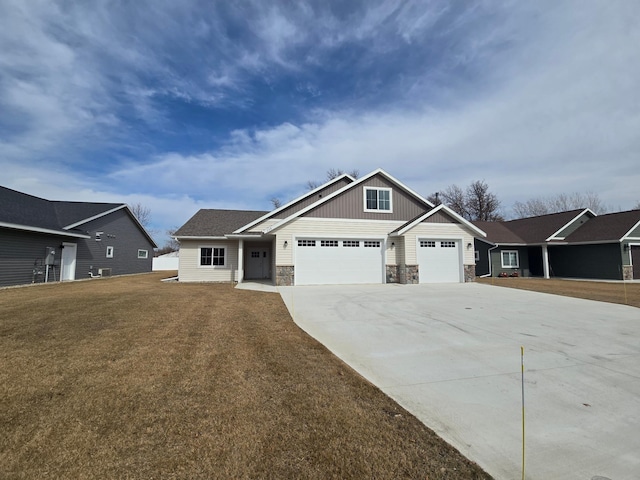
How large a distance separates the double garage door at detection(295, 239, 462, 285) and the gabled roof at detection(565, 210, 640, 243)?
1185cm

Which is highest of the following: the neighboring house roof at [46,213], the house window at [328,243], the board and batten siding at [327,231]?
the neighboring house roof at [46,213]

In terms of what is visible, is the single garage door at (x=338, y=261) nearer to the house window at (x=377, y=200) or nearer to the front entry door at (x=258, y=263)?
the house window at (x=377, y=200)

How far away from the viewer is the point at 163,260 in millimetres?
38406

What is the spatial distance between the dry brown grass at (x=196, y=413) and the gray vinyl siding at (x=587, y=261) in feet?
82.2

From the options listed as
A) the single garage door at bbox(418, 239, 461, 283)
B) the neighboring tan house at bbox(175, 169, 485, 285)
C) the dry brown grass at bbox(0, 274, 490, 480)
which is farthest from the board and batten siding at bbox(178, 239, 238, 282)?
the dry brown grass at bbox(0, 274, 490, 480)

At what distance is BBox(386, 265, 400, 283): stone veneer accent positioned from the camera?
1747 centimetres

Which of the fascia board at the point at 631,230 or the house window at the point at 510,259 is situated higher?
the fascia board at the point at 631,230

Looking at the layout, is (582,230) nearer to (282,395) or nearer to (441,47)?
(441,47)

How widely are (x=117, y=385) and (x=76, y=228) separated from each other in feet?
71.0

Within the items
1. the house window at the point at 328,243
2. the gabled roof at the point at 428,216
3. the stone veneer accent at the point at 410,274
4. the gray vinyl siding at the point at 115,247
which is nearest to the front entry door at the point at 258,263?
the house window at the point at 328,243

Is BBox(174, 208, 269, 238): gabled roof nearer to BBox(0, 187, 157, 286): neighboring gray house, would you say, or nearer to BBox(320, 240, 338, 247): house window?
BBox(320, 240, 338, 247): house window

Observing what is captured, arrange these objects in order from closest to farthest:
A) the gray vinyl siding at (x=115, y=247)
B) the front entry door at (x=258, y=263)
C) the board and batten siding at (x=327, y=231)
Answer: the board and batten siding at (x=327, y=231) < the front entry door at (x=258, y=263) < the gray vinyl siding at (x=115, y=247)

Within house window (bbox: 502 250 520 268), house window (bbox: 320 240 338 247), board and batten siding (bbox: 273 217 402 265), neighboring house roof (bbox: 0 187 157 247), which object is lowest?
house window (bbox: 502 250 520 268)

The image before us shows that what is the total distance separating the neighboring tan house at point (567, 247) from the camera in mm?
21047
